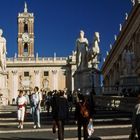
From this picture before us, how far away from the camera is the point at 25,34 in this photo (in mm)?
126000

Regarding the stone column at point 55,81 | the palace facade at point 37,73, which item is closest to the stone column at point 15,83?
the palace facade at point 37,73

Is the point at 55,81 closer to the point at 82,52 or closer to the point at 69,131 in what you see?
the point at 82,52

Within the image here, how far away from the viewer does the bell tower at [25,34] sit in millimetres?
123938

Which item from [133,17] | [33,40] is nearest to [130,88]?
[133,17]

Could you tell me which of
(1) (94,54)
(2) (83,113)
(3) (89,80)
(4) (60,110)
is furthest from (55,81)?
(4) (60,110)

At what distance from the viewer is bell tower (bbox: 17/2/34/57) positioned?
407 ft

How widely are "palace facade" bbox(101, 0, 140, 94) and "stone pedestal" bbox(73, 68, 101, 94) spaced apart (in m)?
1.29

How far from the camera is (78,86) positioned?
121ft

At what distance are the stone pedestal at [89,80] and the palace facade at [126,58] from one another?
129 cm

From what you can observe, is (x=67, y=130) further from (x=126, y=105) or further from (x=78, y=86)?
(x=78, y=86)

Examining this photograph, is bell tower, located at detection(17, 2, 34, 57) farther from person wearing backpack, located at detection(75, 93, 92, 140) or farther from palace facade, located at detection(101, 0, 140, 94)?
person wearing backpack, located at detection(75, 93, 92, 140)

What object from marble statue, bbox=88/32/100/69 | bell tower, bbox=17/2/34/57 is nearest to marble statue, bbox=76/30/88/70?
marble statue, bbox=88/32/100/69

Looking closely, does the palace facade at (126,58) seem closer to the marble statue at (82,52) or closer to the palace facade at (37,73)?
the marble statue at (82,52)

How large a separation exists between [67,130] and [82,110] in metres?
3.66
